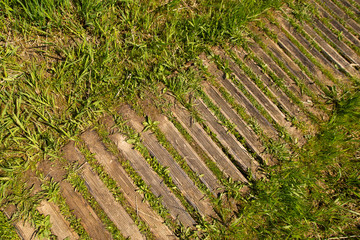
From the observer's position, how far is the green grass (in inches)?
82.7

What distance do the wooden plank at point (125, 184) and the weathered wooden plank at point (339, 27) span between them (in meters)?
2.93

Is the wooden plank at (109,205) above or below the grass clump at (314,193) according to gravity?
above

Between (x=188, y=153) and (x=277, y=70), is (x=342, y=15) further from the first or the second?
(x=188, y=153)

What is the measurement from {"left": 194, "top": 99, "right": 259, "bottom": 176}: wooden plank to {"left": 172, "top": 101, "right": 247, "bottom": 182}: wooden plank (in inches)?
3.2

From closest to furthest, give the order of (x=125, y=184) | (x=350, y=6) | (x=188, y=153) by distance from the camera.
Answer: (x=125, y=184) → (x=188, y=153) → (x=350, y=6)

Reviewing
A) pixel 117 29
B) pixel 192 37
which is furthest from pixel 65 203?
pixel 192 37

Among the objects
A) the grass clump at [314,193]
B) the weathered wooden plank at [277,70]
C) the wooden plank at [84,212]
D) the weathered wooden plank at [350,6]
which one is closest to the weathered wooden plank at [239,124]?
the grass clump at [314,193]

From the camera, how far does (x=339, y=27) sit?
288cm

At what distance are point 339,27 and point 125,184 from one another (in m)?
3.02

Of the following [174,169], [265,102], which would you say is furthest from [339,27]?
[174,169]

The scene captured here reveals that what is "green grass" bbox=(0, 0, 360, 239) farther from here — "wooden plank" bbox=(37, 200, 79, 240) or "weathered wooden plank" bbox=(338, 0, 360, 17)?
"weathered wooden plank" bbox=(338, 0, 360, 17)

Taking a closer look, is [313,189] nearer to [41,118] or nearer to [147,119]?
[147,119]

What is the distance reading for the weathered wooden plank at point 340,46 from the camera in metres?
2.78

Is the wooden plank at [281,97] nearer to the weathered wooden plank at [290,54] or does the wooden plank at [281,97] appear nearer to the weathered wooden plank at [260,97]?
the weathered wooden plank at [260,97]
